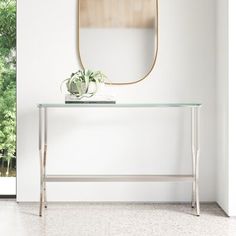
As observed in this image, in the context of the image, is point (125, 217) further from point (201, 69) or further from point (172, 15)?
point (172, 15)

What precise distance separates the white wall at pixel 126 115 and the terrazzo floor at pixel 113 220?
11.4 inches

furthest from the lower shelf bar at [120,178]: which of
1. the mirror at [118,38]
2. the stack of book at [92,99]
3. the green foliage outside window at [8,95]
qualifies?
the mirror at [118,38]

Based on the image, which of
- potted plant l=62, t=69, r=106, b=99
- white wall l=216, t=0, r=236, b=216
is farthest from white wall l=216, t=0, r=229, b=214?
potted plant l=62, t=69, r=106, b=99

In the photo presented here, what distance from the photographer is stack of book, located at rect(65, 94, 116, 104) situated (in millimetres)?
4164

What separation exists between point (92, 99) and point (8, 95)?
3.16ft

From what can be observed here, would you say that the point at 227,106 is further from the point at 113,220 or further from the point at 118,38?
the point at 113,220

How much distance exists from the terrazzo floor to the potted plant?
37.2 inches

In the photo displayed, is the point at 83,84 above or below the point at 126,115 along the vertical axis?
above

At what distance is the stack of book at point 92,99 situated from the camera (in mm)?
4164

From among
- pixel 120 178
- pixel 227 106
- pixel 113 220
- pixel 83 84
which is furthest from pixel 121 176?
pixel 227 106

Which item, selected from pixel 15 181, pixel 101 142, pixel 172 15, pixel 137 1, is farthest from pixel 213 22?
pixel 15 181

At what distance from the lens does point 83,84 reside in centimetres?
420
